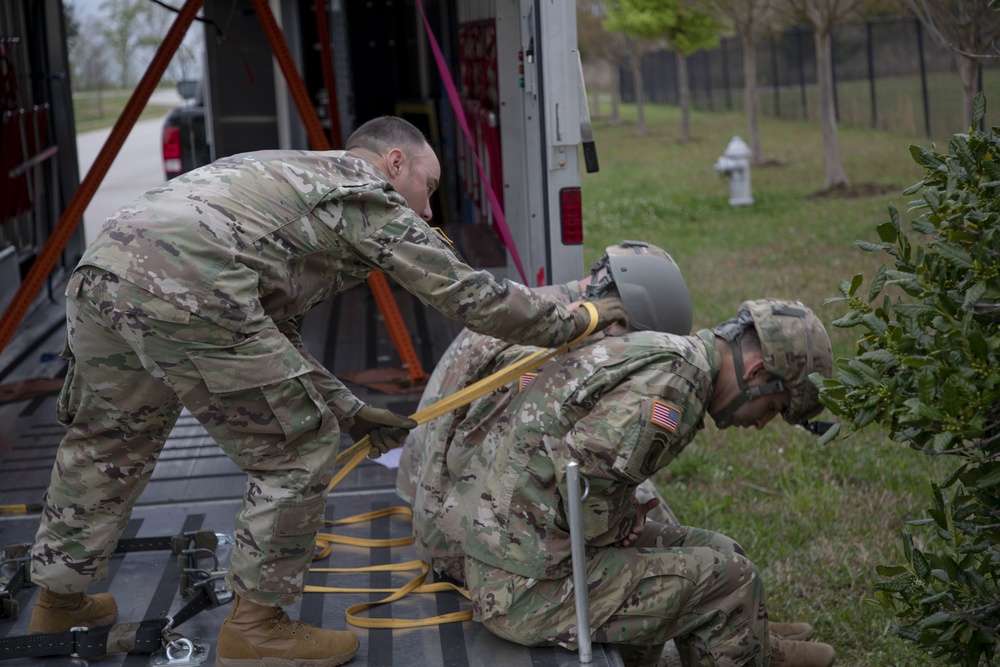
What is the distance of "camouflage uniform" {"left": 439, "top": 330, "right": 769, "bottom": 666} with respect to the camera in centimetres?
287

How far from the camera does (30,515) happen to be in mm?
4211

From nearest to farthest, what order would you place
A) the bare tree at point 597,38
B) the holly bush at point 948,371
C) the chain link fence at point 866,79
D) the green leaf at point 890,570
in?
the holly bush at point 948,371, the green leaf at point 890,570, the chain link fence at point 866,79, the bare tree at point 597,38

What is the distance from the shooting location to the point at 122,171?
71.8 ft

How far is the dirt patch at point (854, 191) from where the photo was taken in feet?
44.3

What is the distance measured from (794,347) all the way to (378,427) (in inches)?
48.6

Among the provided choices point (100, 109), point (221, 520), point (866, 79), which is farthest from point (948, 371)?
point (100, 109)

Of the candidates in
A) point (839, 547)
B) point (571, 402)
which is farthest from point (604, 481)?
point (839, 547)

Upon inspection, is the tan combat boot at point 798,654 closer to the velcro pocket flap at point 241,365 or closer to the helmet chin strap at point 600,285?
the helmet chin strap at point 600,285

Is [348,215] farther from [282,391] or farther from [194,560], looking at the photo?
[194,560]

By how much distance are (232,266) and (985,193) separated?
5.61ft

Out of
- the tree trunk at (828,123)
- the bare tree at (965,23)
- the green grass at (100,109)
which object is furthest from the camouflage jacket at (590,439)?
the green grass at (100,109)

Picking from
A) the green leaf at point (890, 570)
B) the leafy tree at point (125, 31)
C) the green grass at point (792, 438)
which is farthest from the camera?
the leafy tree at point (125, 31)

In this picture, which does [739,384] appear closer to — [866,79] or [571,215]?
[571,215]

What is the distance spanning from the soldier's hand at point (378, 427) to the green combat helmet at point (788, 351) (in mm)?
954
